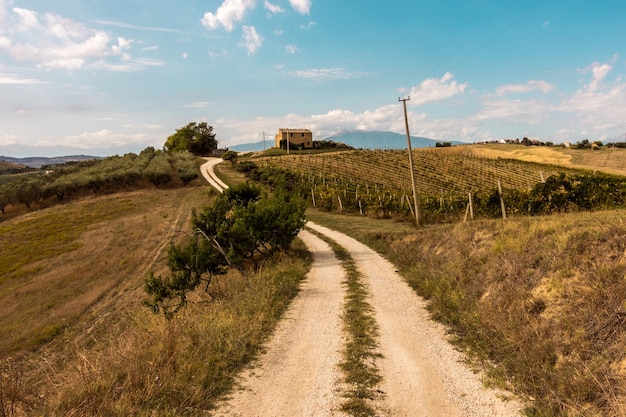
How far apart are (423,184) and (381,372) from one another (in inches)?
2414

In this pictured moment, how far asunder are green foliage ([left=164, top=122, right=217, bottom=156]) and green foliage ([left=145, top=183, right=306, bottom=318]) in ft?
348

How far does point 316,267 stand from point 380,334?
815 centimetres

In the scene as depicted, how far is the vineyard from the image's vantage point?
83.7 ft

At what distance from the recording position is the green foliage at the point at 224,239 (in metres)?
13.8

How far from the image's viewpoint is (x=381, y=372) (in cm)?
652

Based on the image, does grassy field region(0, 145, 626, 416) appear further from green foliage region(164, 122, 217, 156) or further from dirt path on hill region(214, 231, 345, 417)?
green foliage region(164, 122, 217, 156)

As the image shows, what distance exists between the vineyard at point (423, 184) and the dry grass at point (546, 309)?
9901mm

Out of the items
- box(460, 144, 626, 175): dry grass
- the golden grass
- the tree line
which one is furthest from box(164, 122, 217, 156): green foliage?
box(460, 144, 626, 175): dry grass

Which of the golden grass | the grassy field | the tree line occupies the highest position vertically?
the tree line

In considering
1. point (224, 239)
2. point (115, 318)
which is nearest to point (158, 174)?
point (115, 318)

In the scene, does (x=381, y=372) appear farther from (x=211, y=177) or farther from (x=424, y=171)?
(x=424, y=171)

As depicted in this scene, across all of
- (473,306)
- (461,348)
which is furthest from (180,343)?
(473,306)

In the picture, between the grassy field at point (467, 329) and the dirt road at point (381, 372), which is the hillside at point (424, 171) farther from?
the dirt road at point (381, 372)

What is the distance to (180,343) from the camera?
6.90 metres
